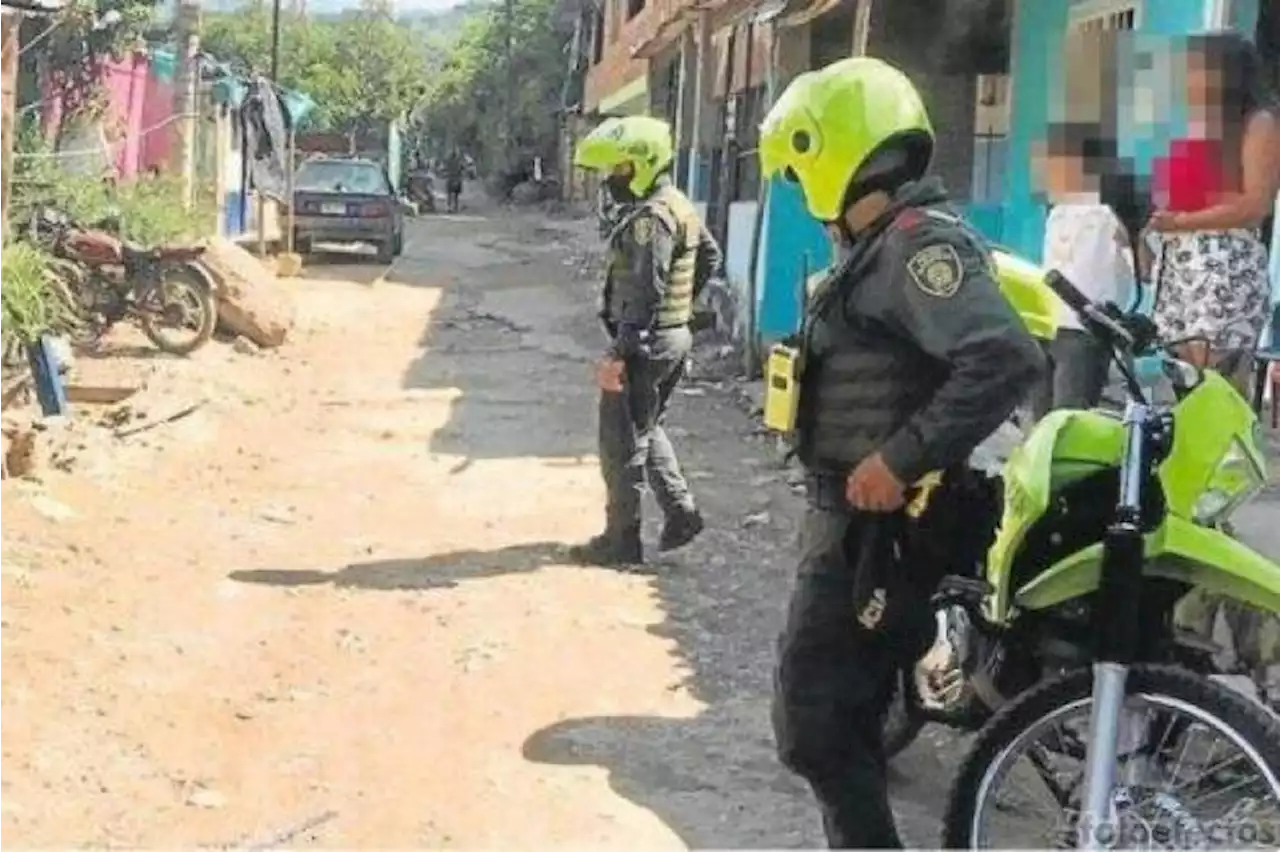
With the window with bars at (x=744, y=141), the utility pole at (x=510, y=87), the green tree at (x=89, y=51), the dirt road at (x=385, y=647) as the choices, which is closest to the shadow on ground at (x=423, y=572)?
the dirt road at (x=385, y=647)

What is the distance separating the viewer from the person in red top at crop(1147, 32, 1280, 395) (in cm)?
495

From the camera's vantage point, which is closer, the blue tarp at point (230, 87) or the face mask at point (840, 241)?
the face mask at point (840, 241)

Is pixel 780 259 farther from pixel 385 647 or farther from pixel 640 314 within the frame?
pixel 385 647

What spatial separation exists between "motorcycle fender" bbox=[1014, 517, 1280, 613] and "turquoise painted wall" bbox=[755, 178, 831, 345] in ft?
32.8

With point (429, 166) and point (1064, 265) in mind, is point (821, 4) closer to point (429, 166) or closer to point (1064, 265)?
point (1064, 265)

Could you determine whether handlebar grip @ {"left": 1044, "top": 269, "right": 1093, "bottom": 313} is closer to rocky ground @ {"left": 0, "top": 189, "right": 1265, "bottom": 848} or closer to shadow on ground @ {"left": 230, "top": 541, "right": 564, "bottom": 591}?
rocky ground @ {"left": 0, "top": 189, "right": 1265, "bottom": 848}

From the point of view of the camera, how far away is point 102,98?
1964 centimetres

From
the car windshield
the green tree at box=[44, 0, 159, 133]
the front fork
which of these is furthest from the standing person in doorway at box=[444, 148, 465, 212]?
the front fork

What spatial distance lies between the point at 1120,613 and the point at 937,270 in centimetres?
71

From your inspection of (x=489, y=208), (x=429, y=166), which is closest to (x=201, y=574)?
(x=489, y=208)

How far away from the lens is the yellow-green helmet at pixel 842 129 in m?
3.66

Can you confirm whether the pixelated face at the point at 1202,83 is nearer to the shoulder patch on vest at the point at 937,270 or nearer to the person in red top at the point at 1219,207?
the person in red top at the point at 1219,207

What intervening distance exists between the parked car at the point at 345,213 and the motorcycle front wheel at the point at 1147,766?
25.3 m

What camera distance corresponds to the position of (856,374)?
370cm
